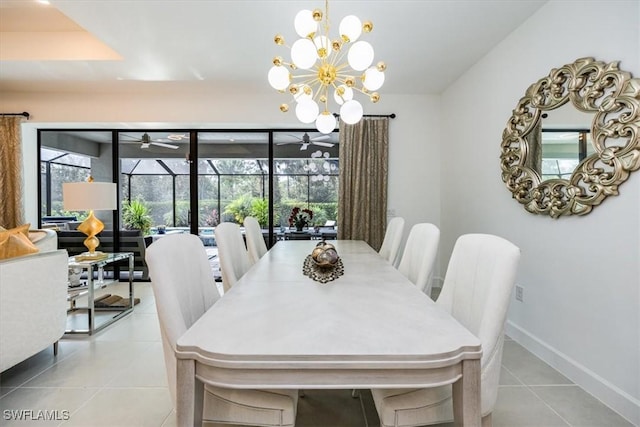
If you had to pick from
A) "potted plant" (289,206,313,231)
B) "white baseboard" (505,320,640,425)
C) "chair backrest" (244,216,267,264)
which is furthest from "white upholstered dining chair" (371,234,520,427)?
"potted plant" (289,206,313,231)

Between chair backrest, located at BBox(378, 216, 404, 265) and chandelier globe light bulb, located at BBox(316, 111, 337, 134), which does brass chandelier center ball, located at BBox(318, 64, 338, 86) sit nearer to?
chandelier globe light bulb, located at BBox(316, 111, 337, 134)

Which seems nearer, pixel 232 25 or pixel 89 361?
pixel 89 361

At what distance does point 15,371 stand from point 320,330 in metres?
2.48

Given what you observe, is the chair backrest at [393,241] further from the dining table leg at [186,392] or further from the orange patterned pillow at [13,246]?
the orange patterned pillow at [13,246]

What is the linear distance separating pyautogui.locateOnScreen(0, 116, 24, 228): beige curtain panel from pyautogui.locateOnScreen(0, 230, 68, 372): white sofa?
9.54 ft

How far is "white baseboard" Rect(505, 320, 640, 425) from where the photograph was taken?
1.73 m

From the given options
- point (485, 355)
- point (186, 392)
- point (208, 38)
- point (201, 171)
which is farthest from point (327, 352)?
point (201, 171)

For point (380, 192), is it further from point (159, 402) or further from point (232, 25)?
point (159, 402)

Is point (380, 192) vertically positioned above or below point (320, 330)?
above

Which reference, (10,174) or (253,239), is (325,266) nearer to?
(253,239)

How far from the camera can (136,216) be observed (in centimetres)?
495

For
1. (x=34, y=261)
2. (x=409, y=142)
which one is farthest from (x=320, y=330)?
(x=409, y=142)

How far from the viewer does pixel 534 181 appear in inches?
96.1

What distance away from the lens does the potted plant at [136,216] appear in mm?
4949
